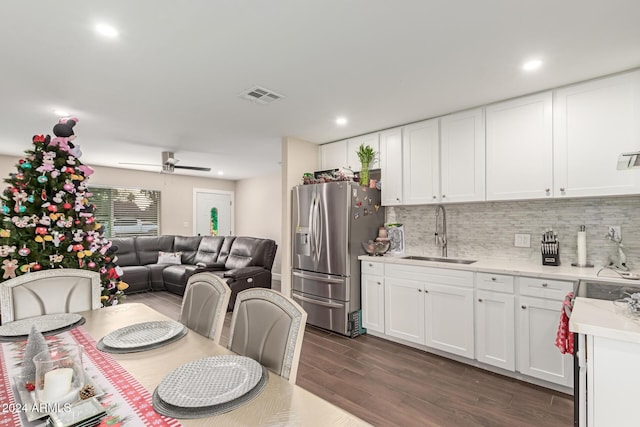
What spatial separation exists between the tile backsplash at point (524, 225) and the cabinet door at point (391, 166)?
279 millimetres

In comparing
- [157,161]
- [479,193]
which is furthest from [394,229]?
[157,161]

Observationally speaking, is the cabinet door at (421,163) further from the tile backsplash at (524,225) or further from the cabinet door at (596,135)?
the cabinet door at (596,135)

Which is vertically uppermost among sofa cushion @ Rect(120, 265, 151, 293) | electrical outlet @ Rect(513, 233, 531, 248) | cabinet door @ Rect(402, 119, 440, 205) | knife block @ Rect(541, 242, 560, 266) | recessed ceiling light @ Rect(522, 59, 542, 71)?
recessed ceiling light @ Rect(522, 59, 542, 71)

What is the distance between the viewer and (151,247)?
20.5ft

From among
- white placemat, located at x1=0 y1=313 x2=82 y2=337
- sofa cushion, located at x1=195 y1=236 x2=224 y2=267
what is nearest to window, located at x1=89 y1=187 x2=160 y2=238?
sofa cushion, located at x1=195 y1=236 x2=224 y2=267

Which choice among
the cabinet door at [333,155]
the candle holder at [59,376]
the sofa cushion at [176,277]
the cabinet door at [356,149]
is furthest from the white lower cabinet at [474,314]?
the sofa cushion at [176,277]

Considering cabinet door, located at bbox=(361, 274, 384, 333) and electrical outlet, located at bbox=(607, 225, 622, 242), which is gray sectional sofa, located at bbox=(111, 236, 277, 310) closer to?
cabinet door, located at bbox=(361, 274, 384, 333)

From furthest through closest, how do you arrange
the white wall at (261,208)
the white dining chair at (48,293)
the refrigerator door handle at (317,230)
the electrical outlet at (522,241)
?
1. the white wall at (261,208)
2. the refrigerator door handle at (317,230)
3. the electrical outlet at (522,241)
4. the white dining chair at (48,293)

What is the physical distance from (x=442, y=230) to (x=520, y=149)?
A: 44.6 inches

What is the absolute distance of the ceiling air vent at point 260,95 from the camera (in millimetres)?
2666

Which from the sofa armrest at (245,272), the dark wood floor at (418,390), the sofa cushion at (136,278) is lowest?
the dark wood floor at (418,390)

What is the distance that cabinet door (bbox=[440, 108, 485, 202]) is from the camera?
117 inches

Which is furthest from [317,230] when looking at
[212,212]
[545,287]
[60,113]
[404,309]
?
[212,212]

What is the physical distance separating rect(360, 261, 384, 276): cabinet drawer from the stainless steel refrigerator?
65 millimetres
